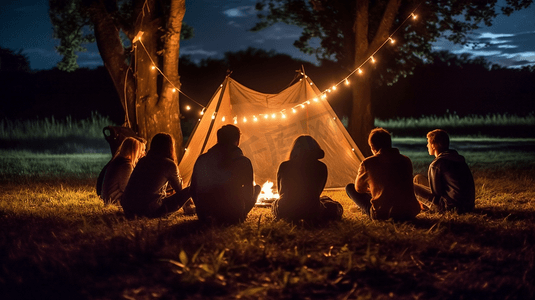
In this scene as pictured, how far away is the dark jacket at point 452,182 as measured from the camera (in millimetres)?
5254

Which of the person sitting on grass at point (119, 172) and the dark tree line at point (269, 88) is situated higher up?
the dark tree line at point (269, 88)

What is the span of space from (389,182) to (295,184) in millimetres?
1023

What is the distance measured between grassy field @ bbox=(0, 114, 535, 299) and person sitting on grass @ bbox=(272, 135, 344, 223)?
0.60 ft

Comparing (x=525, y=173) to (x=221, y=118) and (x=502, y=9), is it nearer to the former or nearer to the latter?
(x=502, y=9)

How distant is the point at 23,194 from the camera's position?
7.27 m

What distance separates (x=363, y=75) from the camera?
10406mm

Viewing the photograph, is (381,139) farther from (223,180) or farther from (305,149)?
(223,180)

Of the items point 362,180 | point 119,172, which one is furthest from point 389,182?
point 119,172

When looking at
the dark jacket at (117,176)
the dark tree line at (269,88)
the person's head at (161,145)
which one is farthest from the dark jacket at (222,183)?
the dark tree line at (269,88)

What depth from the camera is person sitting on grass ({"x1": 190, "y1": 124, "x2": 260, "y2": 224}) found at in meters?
4.80

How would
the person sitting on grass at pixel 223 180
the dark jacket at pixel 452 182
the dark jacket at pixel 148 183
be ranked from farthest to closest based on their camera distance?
the dark jacket at pixel 452 182, the dark jacket at pixel 148 183, the person sitting on grass at pixel 223 180

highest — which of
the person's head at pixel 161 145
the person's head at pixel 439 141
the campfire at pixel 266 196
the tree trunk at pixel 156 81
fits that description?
the tree trunk at pixel 156 81

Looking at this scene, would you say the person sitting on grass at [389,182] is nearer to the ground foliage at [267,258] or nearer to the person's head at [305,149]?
the ground foliage at [267,258]

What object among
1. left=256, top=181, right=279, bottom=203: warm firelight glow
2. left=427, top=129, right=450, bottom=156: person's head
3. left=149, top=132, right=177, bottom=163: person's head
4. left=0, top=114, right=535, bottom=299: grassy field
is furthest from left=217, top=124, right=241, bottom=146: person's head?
left=427, top=129, right=450, bottom=156: person's head
